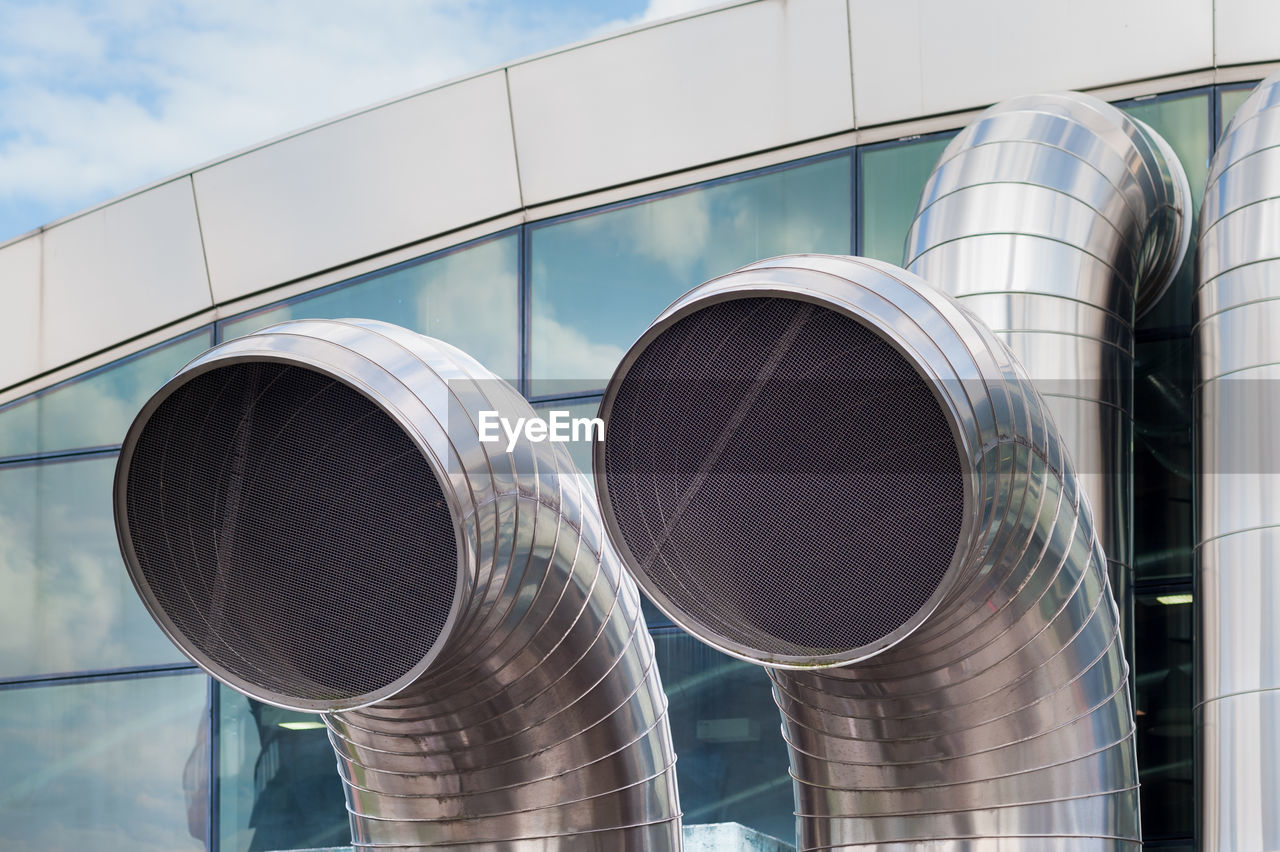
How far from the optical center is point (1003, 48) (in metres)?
9.31

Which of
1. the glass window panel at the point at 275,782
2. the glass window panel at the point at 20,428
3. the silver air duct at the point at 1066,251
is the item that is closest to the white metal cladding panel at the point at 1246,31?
the silver air duct at the point at 1066,251

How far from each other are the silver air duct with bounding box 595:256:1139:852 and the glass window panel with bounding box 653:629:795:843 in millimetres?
3567

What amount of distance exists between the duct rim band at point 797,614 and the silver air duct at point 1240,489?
2663mm

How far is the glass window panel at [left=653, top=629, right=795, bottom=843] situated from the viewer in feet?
29.2

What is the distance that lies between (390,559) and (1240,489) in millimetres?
4043

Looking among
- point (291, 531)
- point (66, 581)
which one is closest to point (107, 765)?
point (66, 581)

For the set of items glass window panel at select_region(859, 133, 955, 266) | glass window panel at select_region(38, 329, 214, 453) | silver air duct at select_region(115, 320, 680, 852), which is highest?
glass window panel at select_region(859, 133, 955, 266)

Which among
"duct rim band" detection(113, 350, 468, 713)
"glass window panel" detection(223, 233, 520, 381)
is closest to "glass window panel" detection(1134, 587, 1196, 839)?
"glass window panel" detection(223, 233, 520, 381)

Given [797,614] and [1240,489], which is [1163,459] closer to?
[1240,489]

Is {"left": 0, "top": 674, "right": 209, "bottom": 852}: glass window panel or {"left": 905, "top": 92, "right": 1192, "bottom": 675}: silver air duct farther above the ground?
{"left": 905, "top": 92, "right": 1192, "bottom": 675}: silver air duct

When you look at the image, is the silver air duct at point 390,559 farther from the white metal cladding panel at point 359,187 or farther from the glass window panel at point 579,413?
the white metal cladding panel at point 359,187

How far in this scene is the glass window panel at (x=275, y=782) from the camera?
32.8ft

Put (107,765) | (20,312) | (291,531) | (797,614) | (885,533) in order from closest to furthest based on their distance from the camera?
(885,533) → (797,614) → (291,531) → (107,765) → (20,312)

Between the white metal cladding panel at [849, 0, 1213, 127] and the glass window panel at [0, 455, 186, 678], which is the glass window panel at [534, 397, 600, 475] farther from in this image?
the glass window panel at [0, 455, 186, 678]
